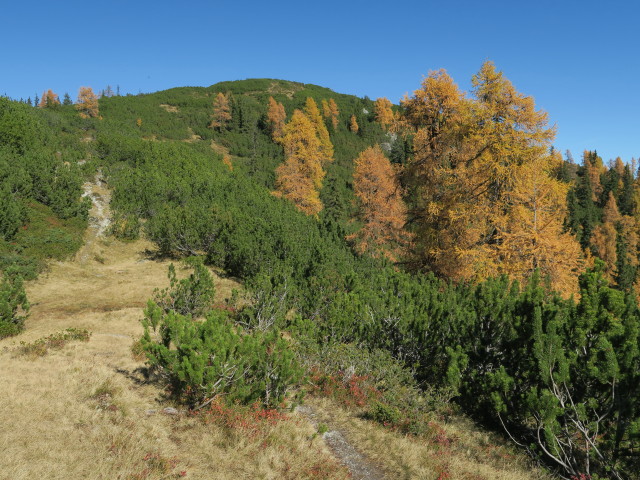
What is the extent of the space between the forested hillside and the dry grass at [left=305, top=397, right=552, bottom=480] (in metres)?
0.35

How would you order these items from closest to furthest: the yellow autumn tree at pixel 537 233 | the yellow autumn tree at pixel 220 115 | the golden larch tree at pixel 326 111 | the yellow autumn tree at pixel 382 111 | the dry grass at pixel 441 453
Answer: the dry grass at pixel 441 453 < the yellow autumn tree at pixel 537 233 < the yellow autumn tree at pixel 220 115 < the golden larch tree at pixel 326 111 < the yellow autumn tree at pixel 382 111

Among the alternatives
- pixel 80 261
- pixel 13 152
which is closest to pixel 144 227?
pixel 80 261

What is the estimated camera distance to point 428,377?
8375 millimetres

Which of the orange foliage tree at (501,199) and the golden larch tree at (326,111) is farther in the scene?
the golden larch tree at (326,111)

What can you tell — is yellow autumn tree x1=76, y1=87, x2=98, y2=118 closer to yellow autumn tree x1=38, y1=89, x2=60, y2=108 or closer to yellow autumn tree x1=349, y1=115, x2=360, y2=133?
yellow autumn tree x1=38, y1=89, x2=60, y2=108

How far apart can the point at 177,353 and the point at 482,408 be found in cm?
570

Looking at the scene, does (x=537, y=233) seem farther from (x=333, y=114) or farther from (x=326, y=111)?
(x=333, y=114)

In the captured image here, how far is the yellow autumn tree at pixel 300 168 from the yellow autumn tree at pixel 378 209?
13.0ft

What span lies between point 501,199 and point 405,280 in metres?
4.89

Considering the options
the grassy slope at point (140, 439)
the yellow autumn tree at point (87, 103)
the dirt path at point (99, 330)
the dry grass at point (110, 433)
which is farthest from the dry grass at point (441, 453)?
the yellow autumn tree at point (87, 103)

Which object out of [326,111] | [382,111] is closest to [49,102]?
[326,111]

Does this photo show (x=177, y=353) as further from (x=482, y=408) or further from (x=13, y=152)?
(x=13, y=152)

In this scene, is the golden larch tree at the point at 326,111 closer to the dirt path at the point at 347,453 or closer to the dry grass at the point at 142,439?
the dry grass at the point at 142,439

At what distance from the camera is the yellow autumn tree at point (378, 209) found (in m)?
24.3
